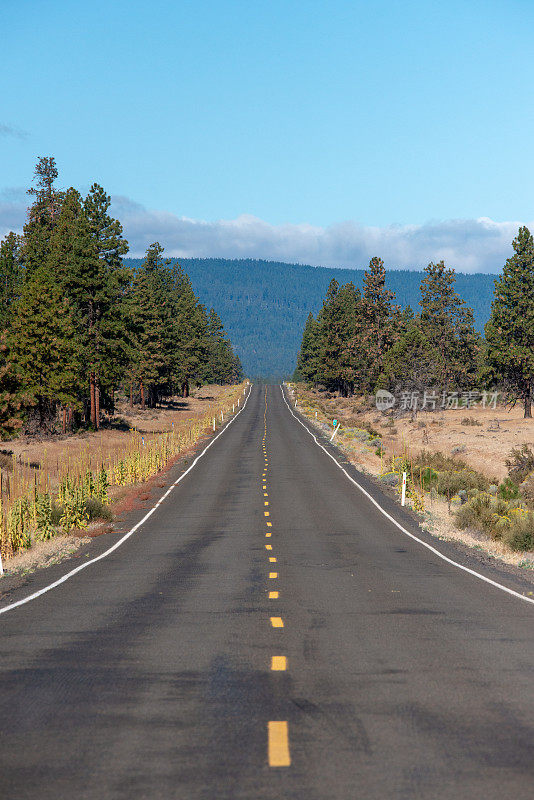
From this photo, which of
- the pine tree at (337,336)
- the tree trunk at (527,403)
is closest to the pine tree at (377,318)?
the pine tree at (337,336)

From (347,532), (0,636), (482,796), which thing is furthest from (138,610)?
(347,532)

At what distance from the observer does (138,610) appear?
11938 millimetres

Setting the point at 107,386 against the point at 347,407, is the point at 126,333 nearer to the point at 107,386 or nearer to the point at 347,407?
the point at 107,386

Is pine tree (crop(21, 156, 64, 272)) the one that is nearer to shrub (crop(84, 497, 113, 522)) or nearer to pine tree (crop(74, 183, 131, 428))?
pine tree (crop(74, 183, 131, 428))

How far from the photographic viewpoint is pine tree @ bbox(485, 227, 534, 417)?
63.9 metres

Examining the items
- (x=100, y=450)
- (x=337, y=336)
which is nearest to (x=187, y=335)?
(x=337, y=336)

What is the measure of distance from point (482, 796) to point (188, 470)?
3577 cm

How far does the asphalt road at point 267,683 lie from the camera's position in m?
5.55

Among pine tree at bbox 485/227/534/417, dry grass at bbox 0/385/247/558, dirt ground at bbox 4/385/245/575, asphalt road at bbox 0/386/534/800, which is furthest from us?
pine tree at bbox 485/227/534/417

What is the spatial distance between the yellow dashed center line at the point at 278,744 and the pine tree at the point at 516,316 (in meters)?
61.0

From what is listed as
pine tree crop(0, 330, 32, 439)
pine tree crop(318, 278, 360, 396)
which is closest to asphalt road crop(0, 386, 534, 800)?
pine tree crop(0, 330, 32, 439)

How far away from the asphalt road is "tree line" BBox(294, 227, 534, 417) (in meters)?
50.5

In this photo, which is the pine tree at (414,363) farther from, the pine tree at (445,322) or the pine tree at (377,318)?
the pine tree at (377,318)

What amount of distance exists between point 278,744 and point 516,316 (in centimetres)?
6327
